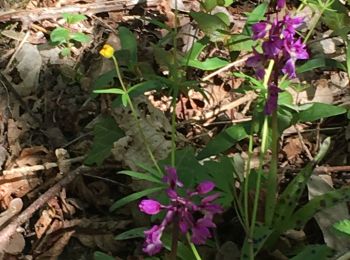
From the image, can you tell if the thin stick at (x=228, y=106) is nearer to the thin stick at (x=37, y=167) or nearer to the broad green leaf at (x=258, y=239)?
the thin stick at (x=37, y=167)

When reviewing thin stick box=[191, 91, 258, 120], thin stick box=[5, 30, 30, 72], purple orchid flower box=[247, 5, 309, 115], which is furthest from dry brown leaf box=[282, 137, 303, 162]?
thin stick box=[5, 30, 30, 72]

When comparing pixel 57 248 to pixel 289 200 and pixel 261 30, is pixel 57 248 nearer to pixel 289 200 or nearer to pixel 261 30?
pixel 289 200

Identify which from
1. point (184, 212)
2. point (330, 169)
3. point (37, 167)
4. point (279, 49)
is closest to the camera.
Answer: point (184, 212)

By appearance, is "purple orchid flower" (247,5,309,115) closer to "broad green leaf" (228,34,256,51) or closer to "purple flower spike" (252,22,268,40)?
"purple flower spike" (252,22,268,40)

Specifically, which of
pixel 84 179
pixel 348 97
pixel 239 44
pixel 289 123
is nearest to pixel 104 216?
pixel 84 179

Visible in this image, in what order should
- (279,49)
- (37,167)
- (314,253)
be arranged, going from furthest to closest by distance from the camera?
(37,167), (314,253), (279,49)

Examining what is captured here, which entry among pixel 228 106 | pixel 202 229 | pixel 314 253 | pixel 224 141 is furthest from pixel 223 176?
pixel 228 106

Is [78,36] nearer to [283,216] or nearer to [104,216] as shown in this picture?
[104,216]
